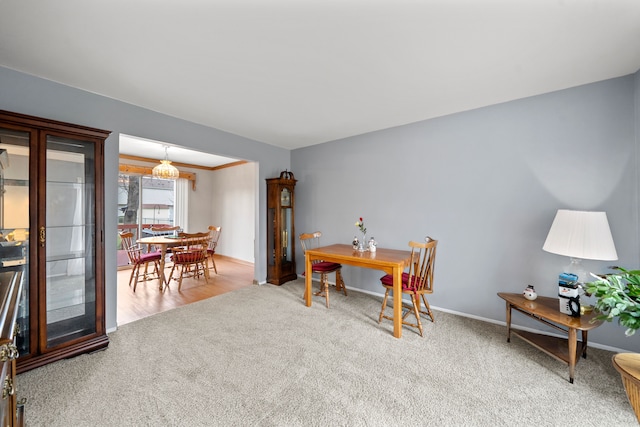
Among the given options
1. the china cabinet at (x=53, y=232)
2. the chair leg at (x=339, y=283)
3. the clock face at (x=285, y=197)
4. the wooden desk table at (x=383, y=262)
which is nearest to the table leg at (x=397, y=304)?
the wooden desk table at (x=383, y=262)

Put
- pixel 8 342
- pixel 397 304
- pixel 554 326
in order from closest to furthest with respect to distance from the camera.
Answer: pixel 8 342 → pixel 554 326 → pixel 397 304

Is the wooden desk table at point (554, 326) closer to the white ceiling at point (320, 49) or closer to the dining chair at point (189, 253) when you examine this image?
the white ceiling at point (320, 49)

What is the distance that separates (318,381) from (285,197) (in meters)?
3.02

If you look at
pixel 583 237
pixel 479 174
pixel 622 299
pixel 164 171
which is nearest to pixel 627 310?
pixel 622 299

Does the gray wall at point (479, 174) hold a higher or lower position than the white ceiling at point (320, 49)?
lower

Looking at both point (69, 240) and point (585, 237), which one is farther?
point (69, 240)

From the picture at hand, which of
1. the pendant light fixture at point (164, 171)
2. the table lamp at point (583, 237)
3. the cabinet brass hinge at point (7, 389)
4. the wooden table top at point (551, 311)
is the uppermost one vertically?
the pendant light fixture at point (164, 171)

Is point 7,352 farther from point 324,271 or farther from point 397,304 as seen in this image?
point 324,271

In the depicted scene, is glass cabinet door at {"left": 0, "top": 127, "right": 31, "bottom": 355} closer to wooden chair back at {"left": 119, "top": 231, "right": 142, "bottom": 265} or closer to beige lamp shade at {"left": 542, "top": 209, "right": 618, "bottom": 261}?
wooden chair back at {"left": 119, "top": 231, "right": 142, "bottom": 265}

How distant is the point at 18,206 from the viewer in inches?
74.9

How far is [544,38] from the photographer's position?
1672 millimetres

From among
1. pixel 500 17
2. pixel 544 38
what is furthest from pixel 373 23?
pixel 544 38

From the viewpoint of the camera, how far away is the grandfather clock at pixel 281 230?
13.4 feet

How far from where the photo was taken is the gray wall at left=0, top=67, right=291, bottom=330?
2.08 metres
